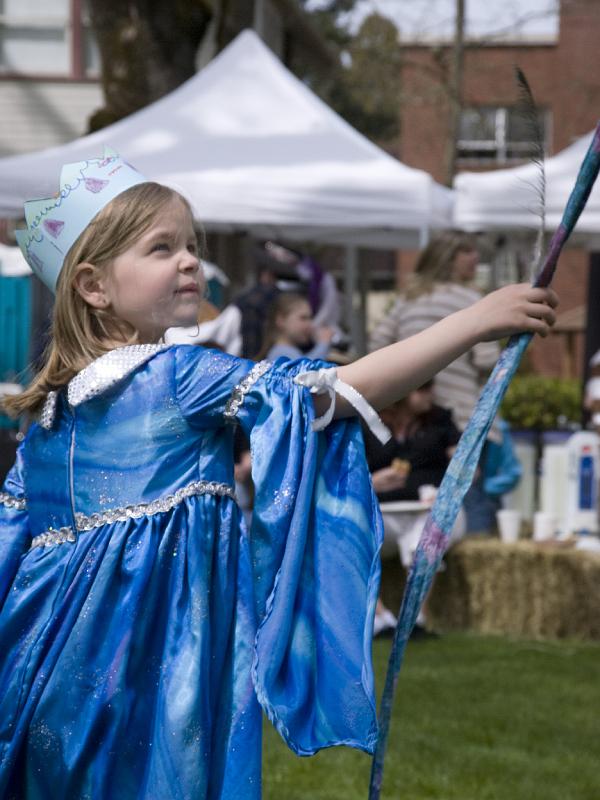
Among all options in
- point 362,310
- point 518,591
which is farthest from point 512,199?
point 362,310

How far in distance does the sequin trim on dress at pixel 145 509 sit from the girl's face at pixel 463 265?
4669 mm

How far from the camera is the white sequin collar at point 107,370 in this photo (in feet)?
7.80

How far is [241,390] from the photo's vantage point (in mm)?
2307

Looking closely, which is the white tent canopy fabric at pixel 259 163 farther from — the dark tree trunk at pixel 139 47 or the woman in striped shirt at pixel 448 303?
the dark tree trunk at pixel 139 47

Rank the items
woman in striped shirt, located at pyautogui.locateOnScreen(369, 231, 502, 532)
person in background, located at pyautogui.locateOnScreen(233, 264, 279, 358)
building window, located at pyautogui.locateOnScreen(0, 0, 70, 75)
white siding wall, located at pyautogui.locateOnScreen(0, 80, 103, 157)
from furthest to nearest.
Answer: building window, located at pyautogui.locateOnScreen(0, 0, 70, 75), white siding wall, located at pyautogui.locateOnScreen(0, 80, 103, 157), person in background, located at pyautogui.locateOnScreen(233, 264, 279, 358), woman in striped shirt, located at pyautogui.locateOnScreen(369, 231, 502, 532)

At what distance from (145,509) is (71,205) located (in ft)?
1.97

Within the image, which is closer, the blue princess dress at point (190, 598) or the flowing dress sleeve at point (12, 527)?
the blue princess dress at point (190, 598)

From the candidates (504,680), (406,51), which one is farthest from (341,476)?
(406,51)

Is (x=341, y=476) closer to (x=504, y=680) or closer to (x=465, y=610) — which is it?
(x=504, y=680)

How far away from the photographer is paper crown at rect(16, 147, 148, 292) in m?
2.50

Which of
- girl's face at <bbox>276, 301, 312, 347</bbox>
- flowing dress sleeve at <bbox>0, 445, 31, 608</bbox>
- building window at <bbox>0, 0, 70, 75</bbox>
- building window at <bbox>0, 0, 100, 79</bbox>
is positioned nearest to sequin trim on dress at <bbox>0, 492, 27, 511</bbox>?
flowing dress sleeve at <bbox>0, 445, 31, 608</bbox>

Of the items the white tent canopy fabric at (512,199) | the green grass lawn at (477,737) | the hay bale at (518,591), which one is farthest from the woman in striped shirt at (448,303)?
the green grass lawn at (477,737)

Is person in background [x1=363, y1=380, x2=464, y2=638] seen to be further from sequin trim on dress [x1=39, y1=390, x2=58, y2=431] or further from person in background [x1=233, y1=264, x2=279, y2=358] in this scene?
sequin trim on dress [x1=39, y1=390, x2=58, y2=431]

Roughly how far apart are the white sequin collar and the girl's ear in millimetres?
110
